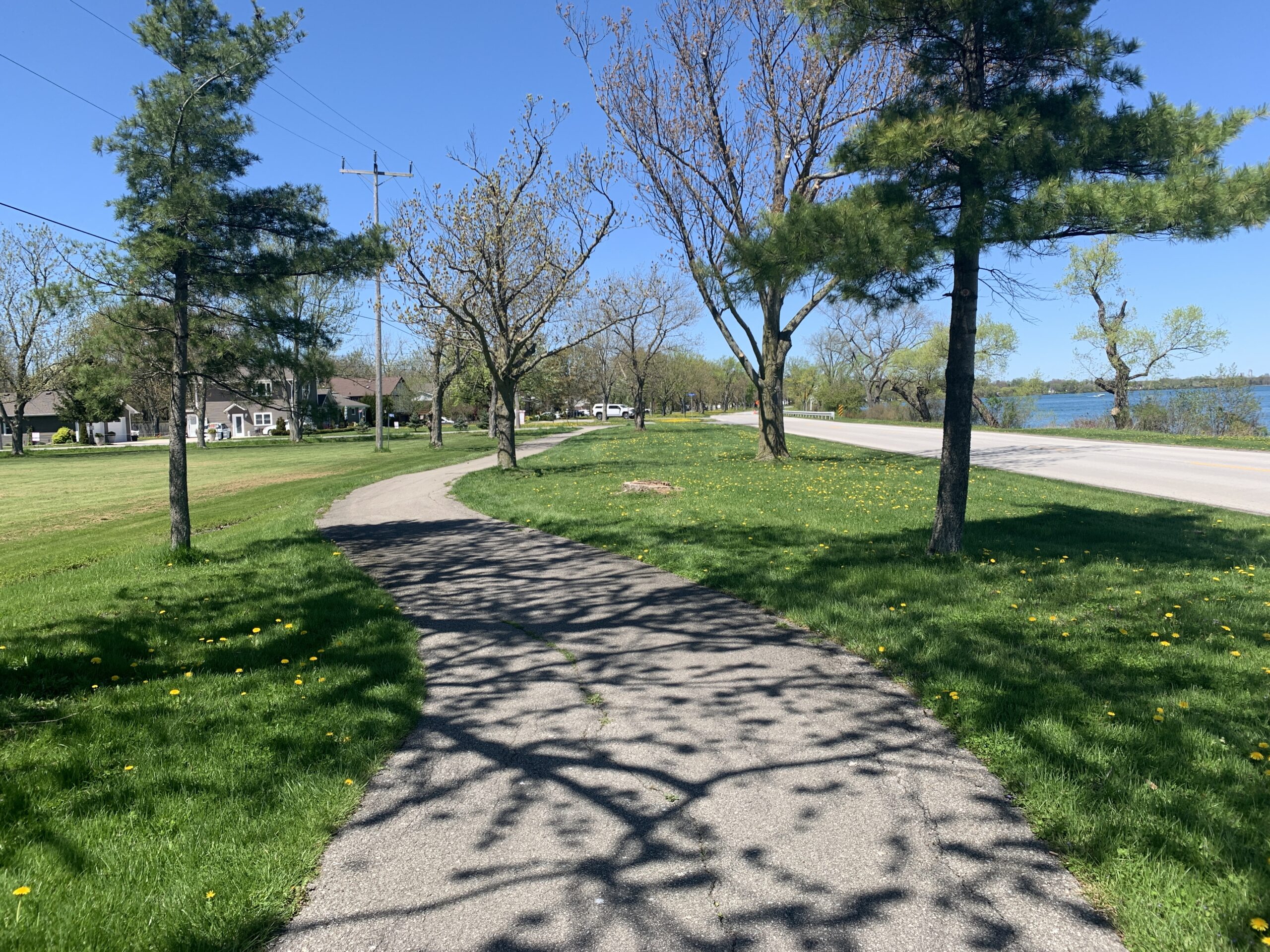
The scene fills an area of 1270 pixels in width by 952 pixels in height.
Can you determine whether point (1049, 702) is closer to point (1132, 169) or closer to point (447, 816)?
point (447, 816)

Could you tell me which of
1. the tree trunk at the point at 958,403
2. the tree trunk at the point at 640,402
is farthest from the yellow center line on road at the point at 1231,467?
the tree trunk at the point at 640,402

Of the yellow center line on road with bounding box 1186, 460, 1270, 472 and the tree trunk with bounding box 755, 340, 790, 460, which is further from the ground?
the tree trunk with bounding box 755, 340, 790, 460

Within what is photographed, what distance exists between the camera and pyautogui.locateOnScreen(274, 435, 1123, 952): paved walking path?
2.62 metres

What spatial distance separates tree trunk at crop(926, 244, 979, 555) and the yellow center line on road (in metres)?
14.0

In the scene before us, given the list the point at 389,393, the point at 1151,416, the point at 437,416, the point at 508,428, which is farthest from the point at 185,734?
the point at 389,393

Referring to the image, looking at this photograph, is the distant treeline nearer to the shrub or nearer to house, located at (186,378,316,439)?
the shrub

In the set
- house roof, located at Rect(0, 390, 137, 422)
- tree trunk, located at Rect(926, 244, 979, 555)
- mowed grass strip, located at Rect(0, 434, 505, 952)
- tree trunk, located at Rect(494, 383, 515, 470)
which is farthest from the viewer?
house roof, located at Rect(0, 390, 137, 422)

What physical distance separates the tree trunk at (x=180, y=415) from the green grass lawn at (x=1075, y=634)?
4626mm

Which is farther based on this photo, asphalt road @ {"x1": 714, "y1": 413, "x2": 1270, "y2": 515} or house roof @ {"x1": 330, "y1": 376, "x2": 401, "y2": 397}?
house roof @ {"x1": 330, "y1": 376, "x2": 401, "y2": 397}

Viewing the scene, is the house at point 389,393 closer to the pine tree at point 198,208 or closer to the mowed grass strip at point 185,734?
the pine tree at point 198,208

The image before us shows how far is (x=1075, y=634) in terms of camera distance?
557 centimetres

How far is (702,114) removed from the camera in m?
18.9

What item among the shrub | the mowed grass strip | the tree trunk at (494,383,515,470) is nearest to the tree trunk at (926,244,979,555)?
the mowed grass strip

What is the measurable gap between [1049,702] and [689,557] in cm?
452
